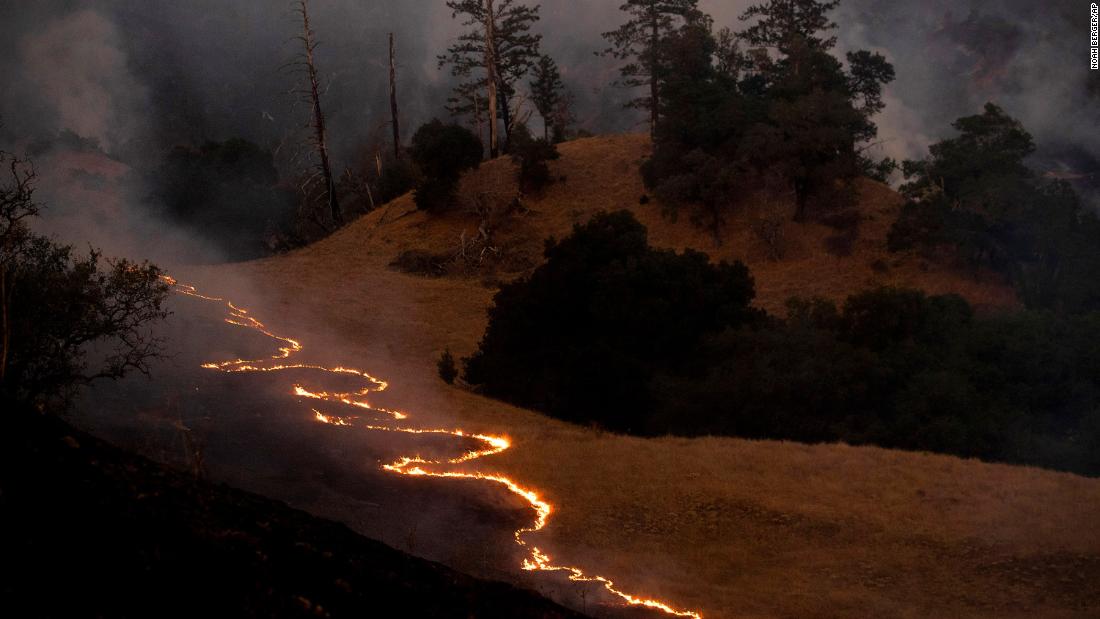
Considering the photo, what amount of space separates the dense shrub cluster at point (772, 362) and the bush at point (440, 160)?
1518cm

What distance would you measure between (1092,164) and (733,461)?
4661cm

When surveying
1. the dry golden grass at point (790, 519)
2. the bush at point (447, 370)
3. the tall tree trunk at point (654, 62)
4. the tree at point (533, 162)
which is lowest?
the dry golden grass at point (790, 519)

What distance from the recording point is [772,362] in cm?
1908

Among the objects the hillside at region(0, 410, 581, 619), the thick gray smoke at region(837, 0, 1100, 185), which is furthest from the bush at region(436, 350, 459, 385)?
the thick gray smoke at region(837, 0, 1100, 185)

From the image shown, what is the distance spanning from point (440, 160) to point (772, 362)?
22313 mm

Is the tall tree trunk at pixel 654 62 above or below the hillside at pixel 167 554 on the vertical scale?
above

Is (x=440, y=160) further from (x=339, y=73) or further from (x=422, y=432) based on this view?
(x=422, y=432)

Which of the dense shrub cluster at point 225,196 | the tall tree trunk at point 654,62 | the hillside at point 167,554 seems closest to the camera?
the hillside at point 167,554

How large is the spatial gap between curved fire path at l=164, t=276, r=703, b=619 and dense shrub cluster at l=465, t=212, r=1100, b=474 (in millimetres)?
4418

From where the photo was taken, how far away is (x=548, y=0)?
8175cm

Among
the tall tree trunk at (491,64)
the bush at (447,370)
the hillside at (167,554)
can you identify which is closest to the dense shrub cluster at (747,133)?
the tall tree trunk at (491,64)

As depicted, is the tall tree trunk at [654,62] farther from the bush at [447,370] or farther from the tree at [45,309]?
the tree at [45,309]

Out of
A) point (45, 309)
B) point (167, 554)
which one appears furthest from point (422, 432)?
point (167, 554)

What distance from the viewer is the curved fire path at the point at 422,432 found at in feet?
29.8
